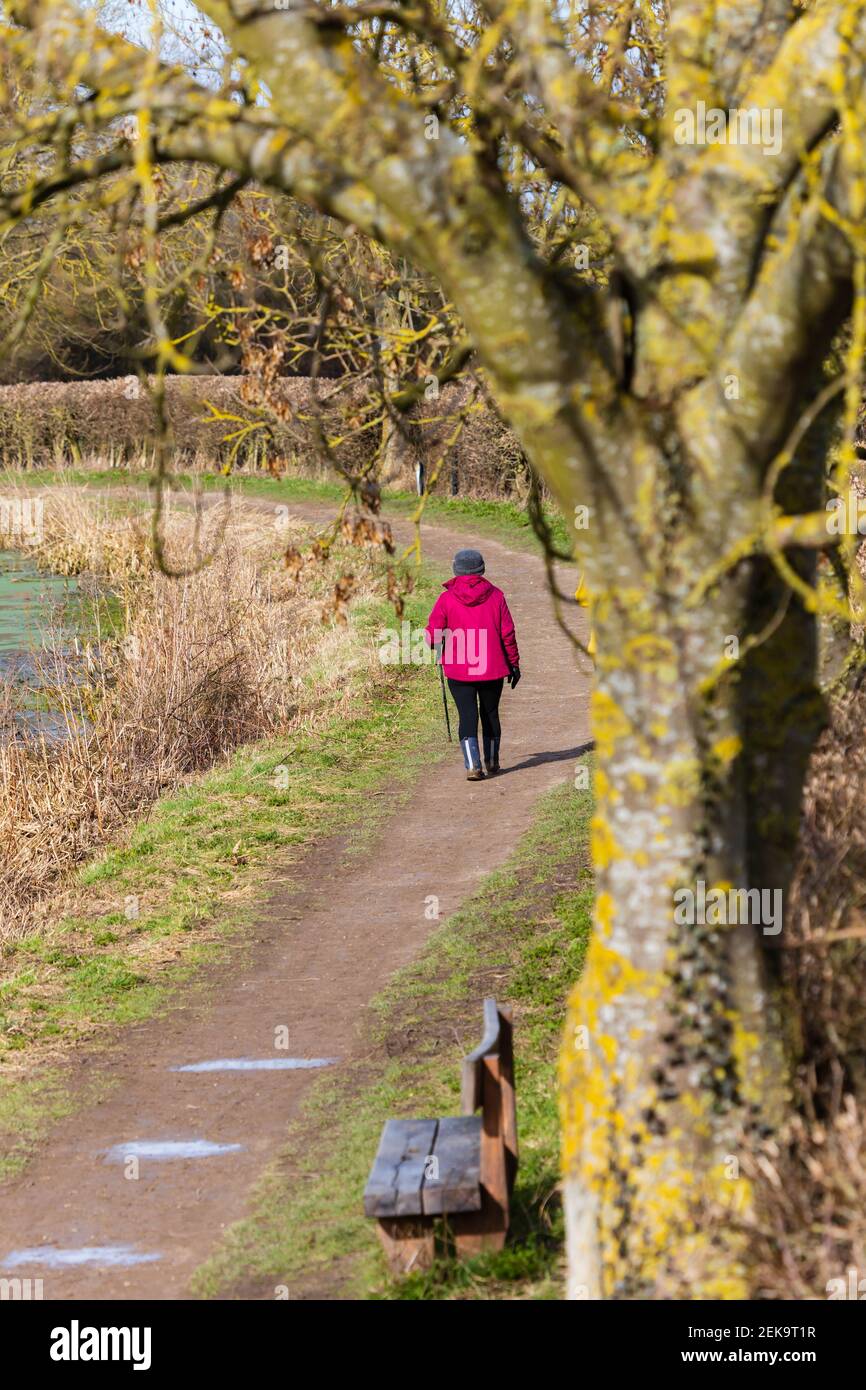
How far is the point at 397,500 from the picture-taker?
94.5ft

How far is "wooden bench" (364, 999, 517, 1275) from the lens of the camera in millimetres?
4930

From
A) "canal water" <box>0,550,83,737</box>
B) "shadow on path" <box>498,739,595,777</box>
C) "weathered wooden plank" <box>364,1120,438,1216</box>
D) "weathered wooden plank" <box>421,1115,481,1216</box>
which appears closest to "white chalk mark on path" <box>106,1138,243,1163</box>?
"weathered wooden plank" <box>364,1120,438,1216</box>

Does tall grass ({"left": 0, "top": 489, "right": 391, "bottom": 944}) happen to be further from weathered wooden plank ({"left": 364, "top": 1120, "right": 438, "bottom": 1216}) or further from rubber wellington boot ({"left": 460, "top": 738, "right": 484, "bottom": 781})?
weathered wooden plank ({"left": 364, "top": 1120, "right": 438, "bottom": 1216})

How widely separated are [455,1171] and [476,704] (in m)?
6.89

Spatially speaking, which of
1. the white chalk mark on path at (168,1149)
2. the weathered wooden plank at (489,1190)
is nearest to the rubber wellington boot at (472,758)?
the white chalk mark on path at (168,1149)

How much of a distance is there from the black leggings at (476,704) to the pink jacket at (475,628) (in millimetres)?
169

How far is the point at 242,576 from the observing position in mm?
16688

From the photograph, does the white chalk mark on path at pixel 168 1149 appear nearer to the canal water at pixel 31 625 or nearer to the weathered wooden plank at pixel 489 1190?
the weathered wooden plank at pixel 489 1190

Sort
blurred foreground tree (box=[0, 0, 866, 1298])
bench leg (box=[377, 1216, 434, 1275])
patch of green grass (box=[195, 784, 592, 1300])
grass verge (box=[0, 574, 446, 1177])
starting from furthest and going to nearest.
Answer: grass verge (box=[0, 574, 446, 1177]), patch of green grass (box=[195, 784, 592, 1300]), bench leg (box=[377, 1216, 434, 1275]), blurred foreground tree (box=[0, 0, 866, 1298])

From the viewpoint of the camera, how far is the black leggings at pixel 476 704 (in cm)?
1162

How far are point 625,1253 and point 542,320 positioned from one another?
2.34 m

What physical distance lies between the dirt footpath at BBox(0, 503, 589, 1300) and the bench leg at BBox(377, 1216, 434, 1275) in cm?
80
